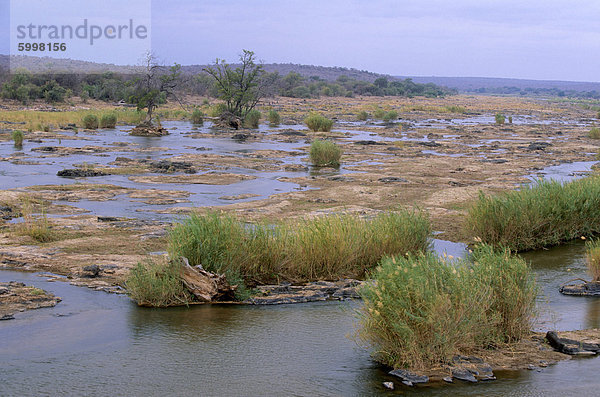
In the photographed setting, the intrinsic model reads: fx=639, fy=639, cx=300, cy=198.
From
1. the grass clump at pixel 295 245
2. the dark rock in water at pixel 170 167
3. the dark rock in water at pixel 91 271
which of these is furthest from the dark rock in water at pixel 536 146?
the dark rock in water at pixel 91 271

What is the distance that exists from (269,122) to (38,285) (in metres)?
41.3

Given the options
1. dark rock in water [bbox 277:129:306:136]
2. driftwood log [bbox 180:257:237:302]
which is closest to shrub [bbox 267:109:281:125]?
dark rock in water [bbox 277:129:306:136]

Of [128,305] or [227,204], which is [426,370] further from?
[227,204]

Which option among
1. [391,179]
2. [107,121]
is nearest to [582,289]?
[391,179]

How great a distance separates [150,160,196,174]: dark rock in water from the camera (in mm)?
23484

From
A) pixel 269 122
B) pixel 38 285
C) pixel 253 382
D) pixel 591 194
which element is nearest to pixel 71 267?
pixel 38 285

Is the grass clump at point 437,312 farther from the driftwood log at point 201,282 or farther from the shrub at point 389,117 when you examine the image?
the shrub at point 389,117

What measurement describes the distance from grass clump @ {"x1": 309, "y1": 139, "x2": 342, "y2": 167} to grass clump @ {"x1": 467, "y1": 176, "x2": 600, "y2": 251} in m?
12.4

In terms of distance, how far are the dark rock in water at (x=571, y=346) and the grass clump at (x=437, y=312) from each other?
398mm

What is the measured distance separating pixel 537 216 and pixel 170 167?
14.2 meters

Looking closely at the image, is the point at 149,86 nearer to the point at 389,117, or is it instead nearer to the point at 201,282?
the point at 389,117

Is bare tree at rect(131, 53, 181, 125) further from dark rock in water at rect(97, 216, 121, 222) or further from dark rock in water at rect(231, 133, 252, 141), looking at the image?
dark rock in water at rect(97, 216, 121, 222)

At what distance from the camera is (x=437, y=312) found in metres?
Answer: 6.53

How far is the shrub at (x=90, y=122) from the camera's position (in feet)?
133
